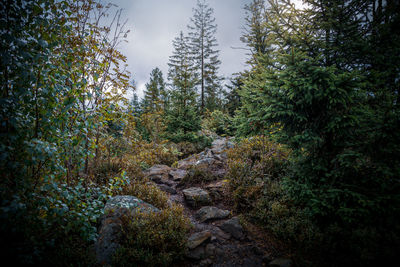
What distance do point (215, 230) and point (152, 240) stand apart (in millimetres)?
1643

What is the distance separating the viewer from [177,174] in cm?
747

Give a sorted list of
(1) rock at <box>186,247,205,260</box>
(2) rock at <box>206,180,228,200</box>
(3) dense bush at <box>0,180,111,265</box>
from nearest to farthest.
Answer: (3) dense bush at <box>0,180,111,265</box>, (1) rock at <box>186,247,205,260</box>, (2) rock at <box>206,180,228,200</box>

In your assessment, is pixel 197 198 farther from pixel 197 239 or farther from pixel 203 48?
pixel 203 48

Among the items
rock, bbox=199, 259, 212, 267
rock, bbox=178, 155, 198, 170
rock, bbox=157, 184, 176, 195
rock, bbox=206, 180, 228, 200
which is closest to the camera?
rock, bbox=199, 259, 212, 267

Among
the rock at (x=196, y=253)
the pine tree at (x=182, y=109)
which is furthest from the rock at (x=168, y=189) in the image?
the pine tree at (x=182, y=109)

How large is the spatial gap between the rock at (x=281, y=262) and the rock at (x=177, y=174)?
180 inches

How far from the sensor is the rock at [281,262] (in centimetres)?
313

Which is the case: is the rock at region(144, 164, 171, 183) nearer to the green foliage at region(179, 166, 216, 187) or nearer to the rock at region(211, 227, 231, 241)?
the green foliage at region(179, 166, 216, 187)

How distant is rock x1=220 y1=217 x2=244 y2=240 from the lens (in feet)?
13.2

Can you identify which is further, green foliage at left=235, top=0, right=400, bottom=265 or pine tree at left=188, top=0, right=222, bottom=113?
pine tree at left=188, top=0, right=222, bottom=113

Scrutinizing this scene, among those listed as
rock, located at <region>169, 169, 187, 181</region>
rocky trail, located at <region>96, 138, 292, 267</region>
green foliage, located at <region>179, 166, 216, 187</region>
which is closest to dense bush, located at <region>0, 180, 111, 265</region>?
rocky trail, located at <region>96, 138, 292, 267</region>

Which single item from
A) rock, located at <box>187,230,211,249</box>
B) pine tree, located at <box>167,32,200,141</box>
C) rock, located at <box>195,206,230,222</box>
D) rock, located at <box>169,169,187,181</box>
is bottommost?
rock, located at <box>187,230,211,249</box>

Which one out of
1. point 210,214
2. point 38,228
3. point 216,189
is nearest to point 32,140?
point 38,228

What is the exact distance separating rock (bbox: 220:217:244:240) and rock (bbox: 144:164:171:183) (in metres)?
3.60
